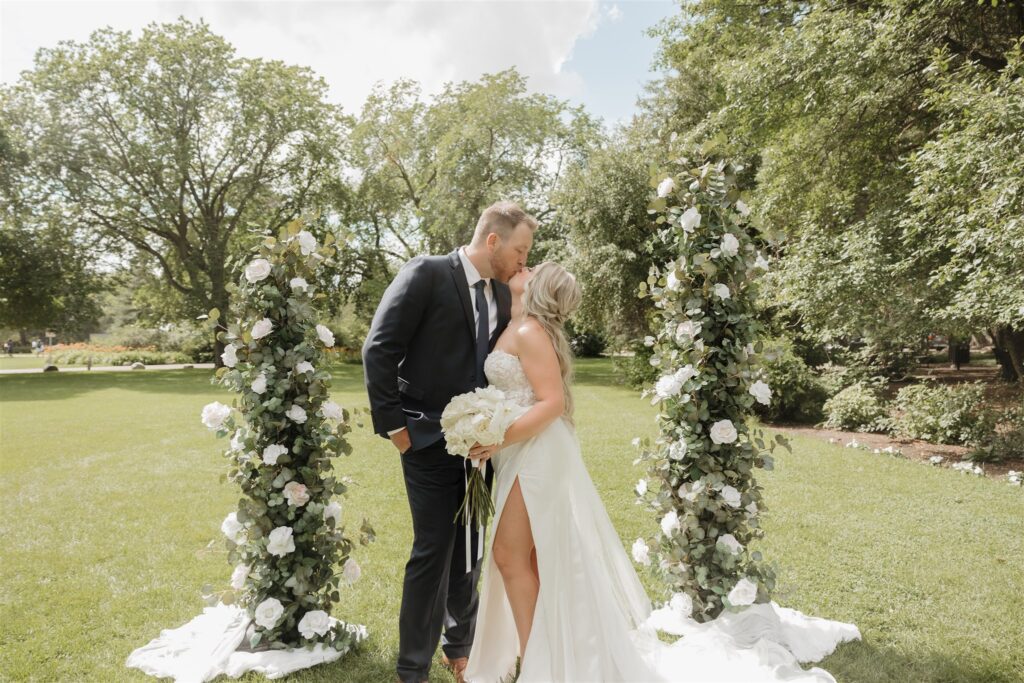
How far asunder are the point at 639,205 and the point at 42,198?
24.7 m

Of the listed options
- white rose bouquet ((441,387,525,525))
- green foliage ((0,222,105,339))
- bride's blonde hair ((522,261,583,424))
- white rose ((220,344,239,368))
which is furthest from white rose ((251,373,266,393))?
green foliage ((0,222,105,339))

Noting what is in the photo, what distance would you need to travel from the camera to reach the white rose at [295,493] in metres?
3.56

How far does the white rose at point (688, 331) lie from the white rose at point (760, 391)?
45cm

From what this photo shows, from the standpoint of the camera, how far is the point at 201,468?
9.50m

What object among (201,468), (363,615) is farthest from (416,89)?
(363,615)

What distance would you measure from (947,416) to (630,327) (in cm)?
1077

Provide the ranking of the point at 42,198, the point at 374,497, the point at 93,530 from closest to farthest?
1. the point at 93,530
2. the point at 374,497
3. the point at 42,198

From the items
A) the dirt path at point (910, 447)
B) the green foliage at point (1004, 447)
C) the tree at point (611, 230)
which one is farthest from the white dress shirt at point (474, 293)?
the tree at point (611, 230)

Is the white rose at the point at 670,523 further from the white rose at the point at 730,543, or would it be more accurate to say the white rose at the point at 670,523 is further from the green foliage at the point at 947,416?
the green foliage at the point at 947,416

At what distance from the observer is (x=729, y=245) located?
12.0 feet

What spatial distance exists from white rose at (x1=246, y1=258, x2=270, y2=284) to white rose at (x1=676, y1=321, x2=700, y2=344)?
242cm

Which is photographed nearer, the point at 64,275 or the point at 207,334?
the point at 64,275

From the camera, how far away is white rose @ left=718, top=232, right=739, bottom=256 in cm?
364

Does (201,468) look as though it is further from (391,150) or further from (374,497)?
(391,150)
